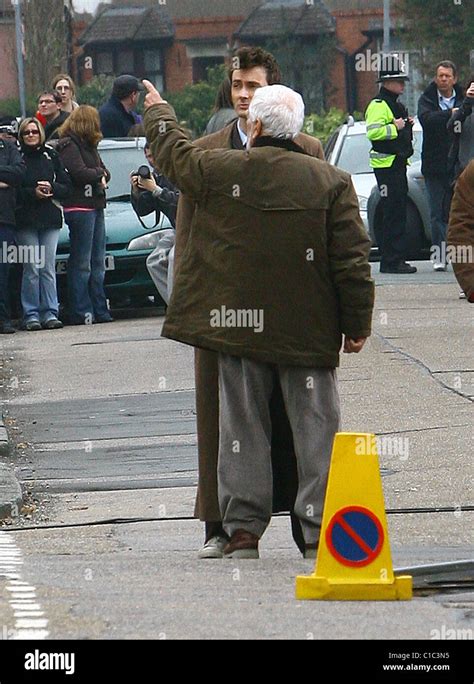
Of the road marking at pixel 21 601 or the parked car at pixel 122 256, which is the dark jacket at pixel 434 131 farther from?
the road marking at pixel 21 601

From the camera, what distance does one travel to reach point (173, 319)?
7172 mm

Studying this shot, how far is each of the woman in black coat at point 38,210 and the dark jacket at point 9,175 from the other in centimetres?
10

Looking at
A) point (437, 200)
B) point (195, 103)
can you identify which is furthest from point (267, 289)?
point (195, 103)

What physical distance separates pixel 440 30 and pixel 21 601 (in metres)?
44.2

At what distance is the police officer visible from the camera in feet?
59.7

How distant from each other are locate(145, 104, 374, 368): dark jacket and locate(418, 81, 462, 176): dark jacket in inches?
448

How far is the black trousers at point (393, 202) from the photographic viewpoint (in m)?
18.6

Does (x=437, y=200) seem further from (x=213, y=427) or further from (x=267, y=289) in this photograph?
(x=267, y=289)

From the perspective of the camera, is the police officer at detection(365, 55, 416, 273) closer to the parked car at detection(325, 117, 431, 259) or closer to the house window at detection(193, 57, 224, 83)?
the parked car at detection(325, 117, 431, 259)

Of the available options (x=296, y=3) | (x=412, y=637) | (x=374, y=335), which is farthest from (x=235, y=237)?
(x=296, y=3)

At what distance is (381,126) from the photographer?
18.2 m

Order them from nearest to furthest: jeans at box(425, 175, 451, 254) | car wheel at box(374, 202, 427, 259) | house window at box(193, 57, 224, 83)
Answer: jeans at box(425, 175, 451, 254) → car wheel at box(374, 202, 427, 259) → house window at box(193, 57, 224, 83)

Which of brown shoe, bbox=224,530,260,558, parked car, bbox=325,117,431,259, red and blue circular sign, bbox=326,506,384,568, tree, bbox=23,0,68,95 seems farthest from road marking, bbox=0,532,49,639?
tree, bbox=23,0,68,95

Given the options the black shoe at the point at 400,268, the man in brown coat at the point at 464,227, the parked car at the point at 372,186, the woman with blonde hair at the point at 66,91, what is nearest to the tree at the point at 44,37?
the parked car at the point at 372,186
